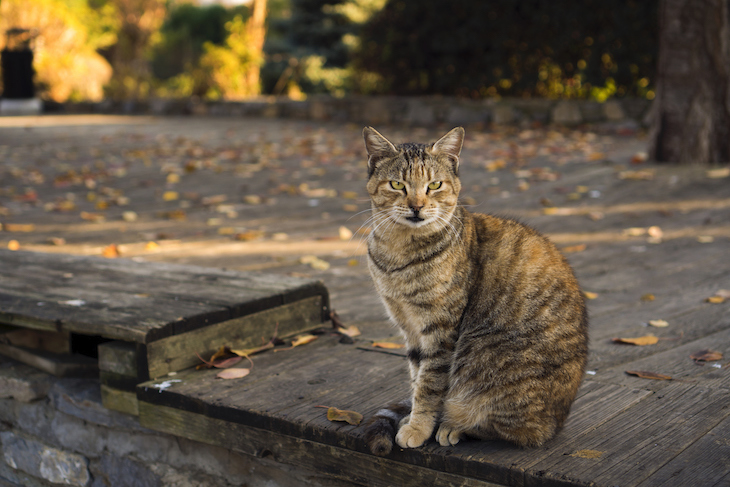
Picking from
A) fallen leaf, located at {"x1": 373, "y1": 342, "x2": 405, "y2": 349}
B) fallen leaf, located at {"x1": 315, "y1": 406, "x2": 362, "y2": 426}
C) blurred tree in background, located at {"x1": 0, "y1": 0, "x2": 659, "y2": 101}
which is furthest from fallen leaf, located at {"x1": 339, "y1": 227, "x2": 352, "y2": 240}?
blurred tree in background, located at {"x1": 0, "y1": 0, "x2": 659, "y2": 101}

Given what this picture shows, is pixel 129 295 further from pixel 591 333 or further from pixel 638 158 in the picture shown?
pixel 638 158

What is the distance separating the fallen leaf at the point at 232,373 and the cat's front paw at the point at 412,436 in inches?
38.4

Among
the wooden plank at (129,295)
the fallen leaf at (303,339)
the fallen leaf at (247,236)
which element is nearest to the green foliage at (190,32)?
the fallen leaf at (247,236)

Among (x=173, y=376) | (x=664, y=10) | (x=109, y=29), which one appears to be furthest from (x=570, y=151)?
(x=109, y=29)

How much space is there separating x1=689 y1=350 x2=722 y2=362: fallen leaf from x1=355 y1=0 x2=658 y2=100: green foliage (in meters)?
9.42

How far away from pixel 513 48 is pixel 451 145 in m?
10.7

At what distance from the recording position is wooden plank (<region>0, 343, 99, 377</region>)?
357cm

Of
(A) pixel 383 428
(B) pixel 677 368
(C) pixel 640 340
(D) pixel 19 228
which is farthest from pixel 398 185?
(D) pixel 19 228

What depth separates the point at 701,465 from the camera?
214cm

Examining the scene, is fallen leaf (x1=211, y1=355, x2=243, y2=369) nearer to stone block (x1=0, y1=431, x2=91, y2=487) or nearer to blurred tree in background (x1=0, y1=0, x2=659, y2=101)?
stone block (x1=0, y1=431, x2=91, y2=487)

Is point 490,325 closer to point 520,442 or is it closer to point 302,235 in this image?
point 520,442

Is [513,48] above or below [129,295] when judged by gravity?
above

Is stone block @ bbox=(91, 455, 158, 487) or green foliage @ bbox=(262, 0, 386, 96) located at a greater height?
green foliage @ bbox=(262, 0, 386, 96)

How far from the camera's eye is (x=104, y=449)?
11.2ft
